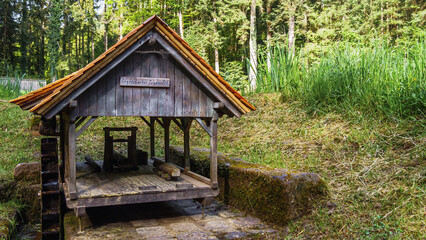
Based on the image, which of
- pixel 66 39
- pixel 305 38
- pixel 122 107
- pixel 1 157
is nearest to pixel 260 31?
pixel 305 38

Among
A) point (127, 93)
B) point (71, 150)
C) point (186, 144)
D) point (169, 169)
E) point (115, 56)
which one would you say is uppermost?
point (115, 56)

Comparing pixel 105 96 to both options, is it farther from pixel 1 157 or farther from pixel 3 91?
pixel 3 91

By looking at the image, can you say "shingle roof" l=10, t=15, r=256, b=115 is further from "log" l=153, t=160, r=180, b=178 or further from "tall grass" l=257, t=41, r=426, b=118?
"tall grass" l=257, t=41, r=426, b=118

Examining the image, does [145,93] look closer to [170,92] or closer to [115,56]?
[170,92]

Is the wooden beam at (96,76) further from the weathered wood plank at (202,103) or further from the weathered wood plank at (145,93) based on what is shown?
the weathered wood plank at (202,103)

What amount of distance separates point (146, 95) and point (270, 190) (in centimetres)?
242

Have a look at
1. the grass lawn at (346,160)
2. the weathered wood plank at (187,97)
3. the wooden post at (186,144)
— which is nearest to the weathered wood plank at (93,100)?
the weathered wood plank at (187,97)

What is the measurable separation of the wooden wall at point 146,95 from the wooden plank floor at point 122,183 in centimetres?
116

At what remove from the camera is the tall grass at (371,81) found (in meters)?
5.99

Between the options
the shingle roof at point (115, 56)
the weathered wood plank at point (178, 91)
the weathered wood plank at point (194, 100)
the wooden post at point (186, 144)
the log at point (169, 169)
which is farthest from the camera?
the wooden post at point (186, 144)

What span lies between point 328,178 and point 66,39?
39.4 metres

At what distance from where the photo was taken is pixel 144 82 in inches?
201

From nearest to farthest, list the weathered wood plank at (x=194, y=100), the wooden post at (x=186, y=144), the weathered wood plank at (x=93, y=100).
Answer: the weathered wood plank at (x=93, y=100), the weathered wood plank at (x=194, y=100), the wooden post at (x=186, y=144)

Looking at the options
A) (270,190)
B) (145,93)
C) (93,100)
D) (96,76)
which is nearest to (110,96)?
(93,100)
